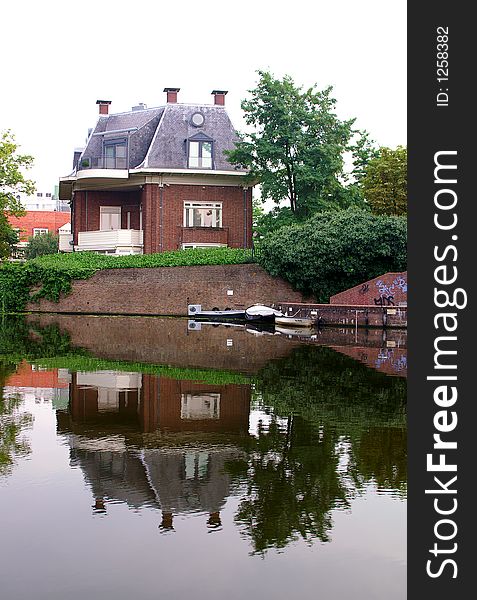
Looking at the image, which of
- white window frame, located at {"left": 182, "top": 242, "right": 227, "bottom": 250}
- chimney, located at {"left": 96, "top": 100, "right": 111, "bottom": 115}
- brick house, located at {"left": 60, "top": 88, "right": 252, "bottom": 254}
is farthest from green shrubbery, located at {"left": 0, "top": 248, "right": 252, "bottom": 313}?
chimney, located at {"left": 96, "top": 100, "right": 111, "bottom": 115}

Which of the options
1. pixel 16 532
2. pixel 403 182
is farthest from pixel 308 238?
pixel 16 532

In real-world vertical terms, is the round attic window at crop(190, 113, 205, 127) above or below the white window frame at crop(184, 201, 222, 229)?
above

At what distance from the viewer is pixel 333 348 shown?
26984 mm

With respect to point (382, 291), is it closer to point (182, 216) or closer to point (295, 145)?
point (295, 145)

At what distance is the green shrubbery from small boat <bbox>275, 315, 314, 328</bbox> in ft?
17.7

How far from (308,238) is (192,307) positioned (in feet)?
23.0

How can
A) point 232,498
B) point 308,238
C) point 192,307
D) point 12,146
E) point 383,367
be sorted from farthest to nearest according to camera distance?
point 12,146 < point 192,307 < point 308,238 < point 383,367 < point 232,498

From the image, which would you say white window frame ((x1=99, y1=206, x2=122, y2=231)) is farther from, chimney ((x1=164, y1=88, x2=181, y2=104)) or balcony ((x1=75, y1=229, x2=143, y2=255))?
chimney ((x1=164, y1=88, x2=181, y2=104))

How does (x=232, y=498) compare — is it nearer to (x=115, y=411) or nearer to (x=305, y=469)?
(x=305, y=469)

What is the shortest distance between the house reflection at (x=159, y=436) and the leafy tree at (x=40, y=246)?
67.8 meters

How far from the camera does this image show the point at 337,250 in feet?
132

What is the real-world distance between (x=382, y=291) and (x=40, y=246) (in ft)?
169

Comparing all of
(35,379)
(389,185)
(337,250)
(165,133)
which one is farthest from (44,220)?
(35,379)

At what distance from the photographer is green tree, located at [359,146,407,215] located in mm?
53062
